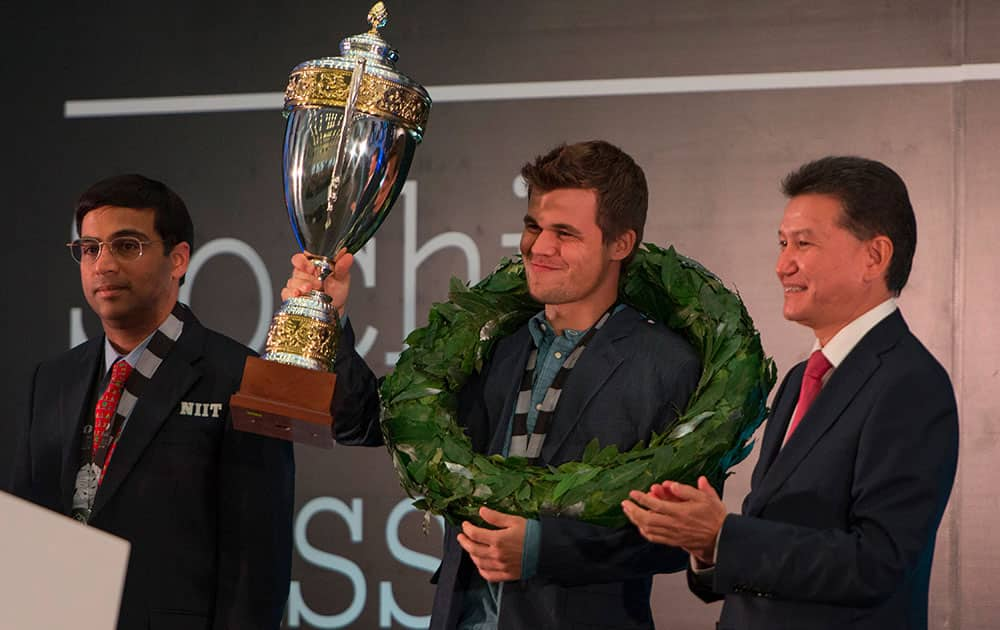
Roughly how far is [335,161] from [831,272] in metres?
1.07

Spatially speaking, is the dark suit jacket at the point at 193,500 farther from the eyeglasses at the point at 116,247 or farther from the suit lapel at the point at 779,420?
the suit lapel at the point at 779,420

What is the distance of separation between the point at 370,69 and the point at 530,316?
0.70 m

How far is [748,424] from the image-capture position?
2633mm

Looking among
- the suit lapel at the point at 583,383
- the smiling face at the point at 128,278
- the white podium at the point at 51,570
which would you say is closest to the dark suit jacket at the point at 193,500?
the smiling face at the point at 128,278

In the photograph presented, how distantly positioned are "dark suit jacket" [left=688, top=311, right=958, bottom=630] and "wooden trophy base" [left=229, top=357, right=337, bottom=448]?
2.78 feet

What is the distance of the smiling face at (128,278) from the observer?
3.12 meters

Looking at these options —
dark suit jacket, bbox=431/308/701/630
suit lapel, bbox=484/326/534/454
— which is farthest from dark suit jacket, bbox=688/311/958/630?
suit lapel, bbox=484/326/534/454

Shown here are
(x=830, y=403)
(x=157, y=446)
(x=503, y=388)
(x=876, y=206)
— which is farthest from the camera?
(x=157, y=446)

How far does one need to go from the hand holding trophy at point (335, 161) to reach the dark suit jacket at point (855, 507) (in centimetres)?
93

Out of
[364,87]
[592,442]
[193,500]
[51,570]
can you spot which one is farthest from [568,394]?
[51,570]

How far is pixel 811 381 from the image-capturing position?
2553 mm

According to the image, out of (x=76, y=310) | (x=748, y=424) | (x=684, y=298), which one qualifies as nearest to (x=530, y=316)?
(x=684, y=298)

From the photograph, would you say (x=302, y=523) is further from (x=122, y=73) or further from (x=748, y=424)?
(x=748, y=424)

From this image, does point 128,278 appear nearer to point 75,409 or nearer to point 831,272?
point 75,409
